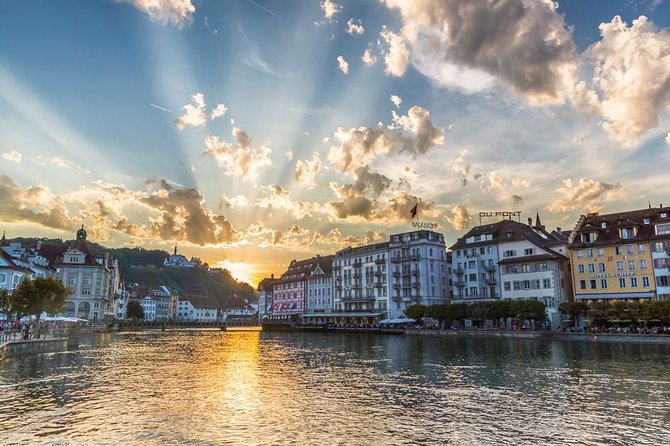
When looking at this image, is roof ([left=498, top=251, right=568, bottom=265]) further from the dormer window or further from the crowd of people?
the crowd of people

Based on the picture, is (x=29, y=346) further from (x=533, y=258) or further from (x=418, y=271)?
(x=533, y=258)

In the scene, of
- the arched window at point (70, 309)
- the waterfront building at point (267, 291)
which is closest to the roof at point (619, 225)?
the waterfront building at point (267, 291)

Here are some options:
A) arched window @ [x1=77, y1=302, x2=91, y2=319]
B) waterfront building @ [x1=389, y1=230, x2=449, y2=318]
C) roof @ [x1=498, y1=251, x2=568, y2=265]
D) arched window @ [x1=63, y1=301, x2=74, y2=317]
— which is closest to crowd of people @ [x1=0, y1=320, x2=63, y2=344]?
arched window @ [x1=63, y1=301, x2=74, y2=317]

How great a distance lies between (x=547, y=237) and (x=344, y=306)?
190 ft

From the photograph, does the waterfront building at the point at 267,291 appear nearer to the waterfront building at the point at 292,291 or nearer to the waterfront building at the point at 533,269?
the waterfront building at the point at 292,291

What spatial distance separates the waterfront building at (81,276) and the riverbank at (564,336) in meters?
99.9

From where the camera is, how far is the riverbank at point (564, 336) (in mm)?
68125

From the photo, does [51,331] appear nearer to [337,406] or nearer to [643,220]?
[337,406]

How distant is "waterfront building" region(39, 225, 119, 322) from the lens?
14450 cm

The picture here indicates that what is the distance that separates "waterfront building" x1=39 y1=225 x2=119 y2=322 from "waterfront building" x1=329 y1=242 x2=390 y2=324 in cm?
6911

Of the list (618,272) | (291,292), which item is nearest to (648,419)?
(618,272)

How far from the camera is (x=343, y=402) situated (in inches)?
1113

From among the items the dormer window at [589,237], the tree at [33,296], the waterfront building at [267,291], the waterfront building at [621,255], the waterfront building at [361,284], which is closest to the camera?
the tree at [33,296]

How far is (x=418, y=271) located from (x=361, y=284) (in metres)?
21.8
